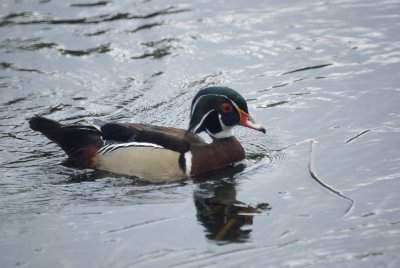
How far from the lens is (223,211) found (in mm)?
9164

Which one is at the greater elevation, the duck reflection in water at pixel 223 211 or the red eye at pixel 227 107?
the red eye at pixel 227 107

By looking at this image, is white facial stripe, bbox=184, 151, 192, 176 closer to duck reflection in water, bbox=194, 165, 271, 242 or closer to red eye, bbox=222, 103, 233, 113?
duck reflection in water, bbox=194, 165, 271, 242

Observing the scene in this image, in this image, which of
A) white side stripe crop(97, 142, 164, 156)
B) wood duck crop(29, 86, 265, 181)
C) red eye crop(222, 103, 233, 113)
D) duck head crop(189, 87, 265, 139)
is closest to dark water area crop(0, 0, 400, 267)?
wood duck crop(29, 86, 265, 181)

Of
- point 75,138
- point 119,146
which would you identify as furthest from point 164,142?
point 75,138

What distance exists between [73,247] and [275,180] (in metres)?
2.63

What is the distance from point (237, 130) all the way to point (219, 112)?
121cm

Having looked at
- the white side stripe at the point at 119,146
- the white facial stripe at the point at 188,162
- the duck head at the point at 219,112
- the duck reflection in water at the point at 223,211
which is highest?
the duck head at the point at 219,112

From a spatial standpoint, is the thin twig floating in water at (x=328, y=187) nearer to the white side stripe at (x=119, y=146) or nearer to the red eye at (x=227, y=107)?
the red eye at (x=227, y=107)

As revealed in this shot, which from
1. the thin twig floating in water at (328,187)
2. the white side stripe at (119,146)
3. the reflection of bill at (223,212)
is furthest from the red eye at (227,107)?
the thin twig floating in water at (328,187)

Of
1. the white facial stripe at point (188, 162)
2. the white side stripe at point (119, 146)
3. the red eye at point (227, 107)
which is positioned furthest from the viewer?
the red eye at point (227, 107)

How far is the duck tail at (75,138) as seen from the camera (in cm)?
1102

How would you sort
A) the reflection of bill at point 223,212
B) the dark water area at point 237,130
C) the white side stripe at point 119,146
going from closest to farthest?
the dark water area at point 237,130 < the reflection of bill at point 223,212 < the white side stripe at point 119,146

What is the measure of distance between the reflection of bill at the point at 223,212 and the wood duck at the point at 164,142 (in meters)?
0.57

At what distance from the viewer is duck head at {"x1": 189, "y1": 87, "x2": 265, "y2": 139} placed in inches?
419
